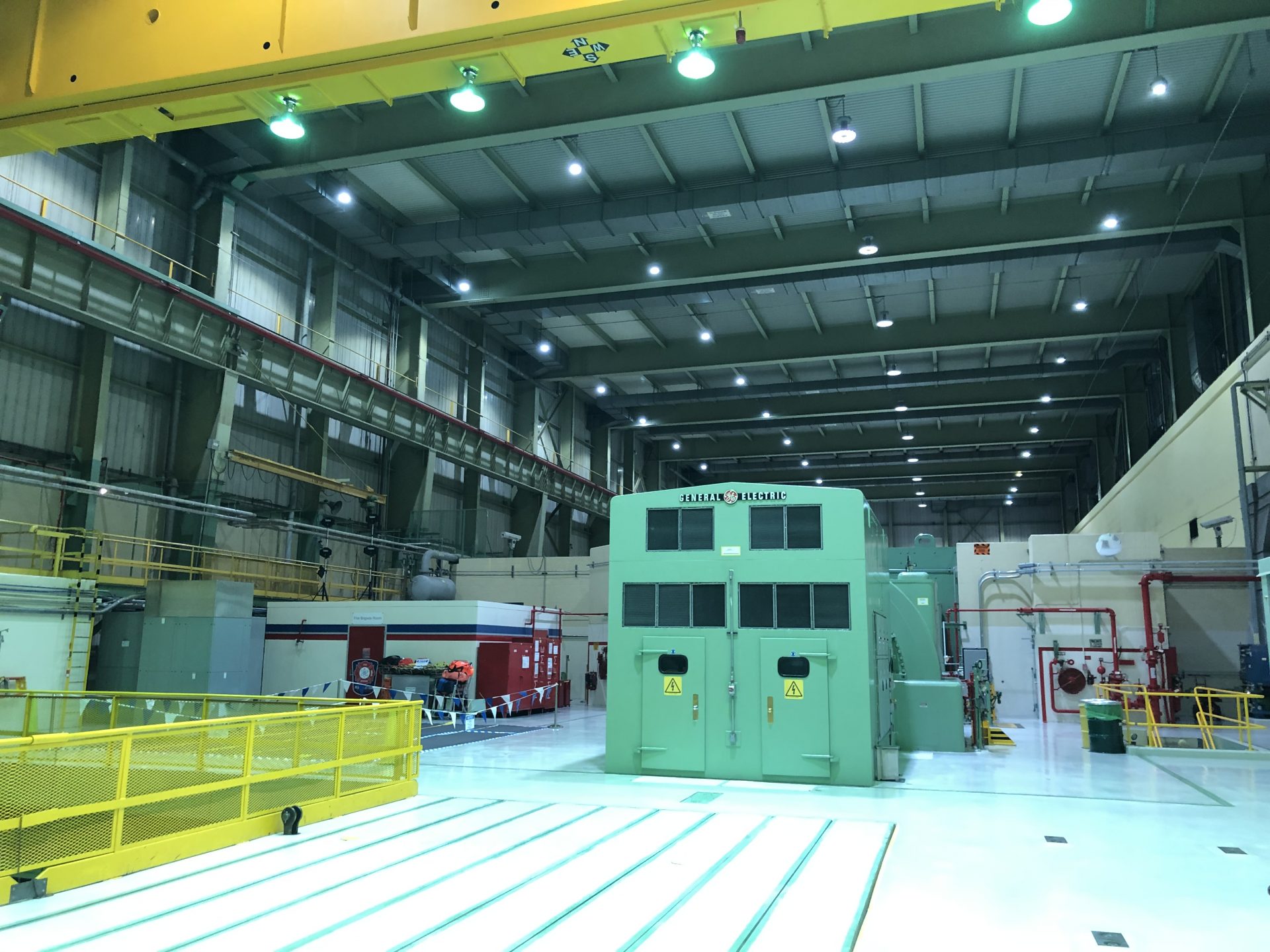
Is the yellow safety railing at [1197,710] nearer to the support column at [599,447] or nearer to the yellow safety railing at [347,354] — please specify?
the yellow safety railing at [347,354]

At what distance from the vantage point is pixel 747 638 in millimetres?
13438

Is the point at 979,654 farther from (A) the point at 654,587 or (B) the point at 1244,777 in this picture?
(A) the point at 654,587

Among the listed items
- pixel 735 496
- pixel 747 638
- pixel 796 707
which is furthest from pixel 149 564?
pixel 796 707

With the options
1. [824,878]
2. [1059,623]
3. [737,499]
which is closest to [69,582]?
[737,499]

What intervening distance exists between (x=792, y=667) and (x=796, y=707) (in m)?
0.57

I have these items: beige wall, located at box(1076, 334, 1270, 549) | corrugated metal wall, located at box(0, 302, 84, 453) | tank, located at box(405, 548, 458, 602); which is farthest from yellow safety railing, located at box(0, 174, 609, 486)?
beige wall, located at box(1076, 334, 1270, 549)

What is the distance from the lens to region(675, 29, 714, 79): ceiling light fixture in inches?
246

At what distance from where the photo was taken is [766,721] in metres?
13.1

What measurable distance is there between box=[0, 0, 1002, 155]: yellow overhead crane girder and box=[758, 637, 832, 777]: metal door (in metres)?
8.76

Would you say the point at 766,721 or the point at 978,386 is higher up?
the point at 978,386

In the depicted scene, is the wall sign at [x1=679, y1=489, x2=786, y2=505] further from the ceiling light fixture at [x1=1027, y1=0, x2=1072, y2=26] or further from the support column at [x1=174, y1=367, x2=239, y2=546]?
the support column at [x1=174, y1=367, x2=239, y2=546]

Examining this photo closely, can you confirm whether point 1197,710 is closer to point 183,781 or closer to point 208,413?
→ point 183,781

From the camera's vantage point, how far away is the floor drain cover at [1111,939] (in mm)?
6051

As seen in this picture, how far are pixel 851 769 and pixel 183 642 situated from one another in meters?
16.2
